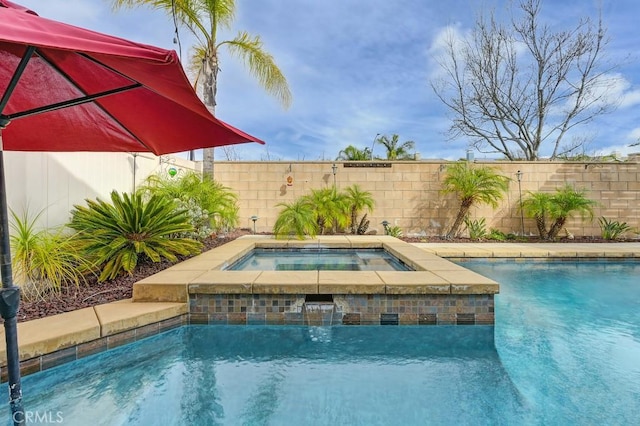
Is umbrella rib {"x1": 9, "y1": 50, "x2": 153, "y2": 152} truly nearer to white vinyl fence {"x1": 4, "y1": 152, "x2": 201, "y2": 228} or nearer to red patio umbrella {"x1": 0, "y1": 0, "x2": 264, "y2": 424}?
red patio umbrella {"x1": 0, "y1": 0, "x2": 264, "y2": 424}

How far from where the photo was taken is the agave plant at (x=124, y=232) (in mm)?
4047

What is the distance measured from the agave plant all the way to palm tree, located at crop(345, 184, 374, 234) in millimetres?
5355

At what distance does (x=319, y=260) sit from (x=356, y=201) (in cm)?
387

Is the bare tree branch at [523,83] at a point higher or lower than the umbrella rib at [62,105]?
higher

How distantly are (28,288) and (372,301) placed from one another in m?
3.33

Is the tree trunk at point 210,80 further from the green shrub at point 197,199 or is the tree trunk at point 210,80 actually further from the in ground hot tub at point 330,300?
the in ground hot tub at point 330,300

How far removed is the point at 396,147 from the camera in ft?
65.8

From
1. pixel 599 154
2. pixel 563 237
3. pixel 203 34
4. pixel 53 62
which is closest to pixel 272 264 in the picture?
pixel 53 62

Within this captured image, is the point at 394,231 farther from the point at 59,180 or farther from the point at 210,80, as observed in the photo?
the point at 59,180

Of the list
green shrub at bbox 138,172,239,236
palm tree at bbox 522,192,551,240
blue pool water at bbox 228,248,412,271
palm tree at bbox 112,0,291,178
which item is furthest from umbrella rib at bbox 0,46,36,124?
palm tree at bbox 522,192,551,240

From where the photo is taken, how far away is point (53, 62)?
1.63 meters

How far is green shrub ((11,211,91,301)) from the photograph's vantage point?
3.27 metres

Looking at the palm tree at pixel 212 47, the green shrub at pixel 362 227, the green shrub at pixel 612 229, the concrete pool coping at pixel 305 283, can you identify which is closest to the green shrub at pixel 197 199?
the palm tree at pixel 212 47

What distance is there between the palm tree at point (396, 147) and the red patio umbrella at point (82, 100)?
1755cm
